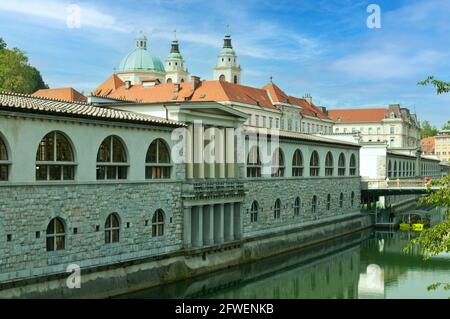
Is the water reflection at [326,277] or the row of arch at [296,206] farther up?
the row of arch at [296,206]

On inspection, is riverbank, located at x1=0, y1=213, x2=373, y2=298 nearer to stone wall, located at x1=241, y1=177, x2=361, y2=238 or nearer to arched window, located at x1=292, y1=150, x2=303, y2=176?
stone wall, located at x1=241, y1=177, x2=361, y2=238

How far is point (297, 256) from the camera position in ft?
140

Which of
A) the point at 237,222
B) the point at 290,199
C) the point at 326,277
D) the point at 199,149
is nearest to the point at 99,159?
the point at 199,149

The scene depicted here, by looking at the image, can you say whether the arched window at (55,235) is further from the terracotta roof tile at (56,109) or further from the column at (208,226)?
the column at (208,226)

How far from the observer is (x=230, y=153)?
124 ft

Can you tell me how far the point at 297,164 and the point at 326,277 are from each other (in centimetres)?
1248

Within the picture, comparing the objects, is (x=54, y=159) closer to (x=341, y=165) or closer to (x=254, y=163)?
(x=254, y=163)

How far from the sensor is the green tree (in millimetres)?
75750

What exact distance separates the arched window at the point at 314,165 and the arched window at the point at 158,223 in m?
20.7

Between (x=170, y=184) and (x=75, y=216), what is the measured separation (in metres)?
7.12

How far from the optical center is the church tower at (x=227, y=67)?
4715 inches

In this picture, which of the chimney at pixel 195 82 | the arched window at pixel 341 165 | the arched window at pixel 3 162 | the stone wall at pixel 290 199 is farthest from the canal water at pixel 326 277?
the chimney at pixel 195 82

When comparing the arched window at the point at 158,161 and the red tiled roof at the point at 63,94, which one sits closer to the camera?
the arched window at the point at 158,161
